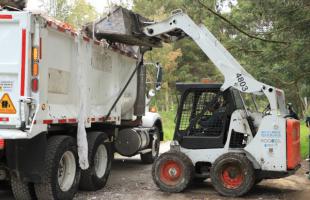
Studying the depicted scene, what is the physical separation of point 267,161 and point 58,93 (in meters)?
3.87

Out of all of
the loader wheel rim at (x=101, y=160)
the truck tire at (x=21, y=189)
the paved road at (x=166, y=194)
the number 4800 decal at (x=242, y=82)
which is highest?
the number 4800 decal at (x=242, y=82)

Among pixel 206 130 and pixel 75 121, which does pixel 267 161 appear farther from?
pixel 75 121

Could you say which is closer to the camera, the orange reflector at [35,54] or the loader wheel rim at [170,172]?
the orange reflector at [35,54]

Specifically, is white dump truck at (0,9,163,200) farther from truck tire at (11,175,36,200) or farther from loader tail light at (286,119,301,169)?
loader tail light at (286,119,301,169)

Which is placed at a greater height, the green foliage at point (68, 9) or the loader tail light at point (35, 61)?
the green foliage at point (68, 9)

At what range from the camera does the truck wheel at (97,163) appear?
8.77 metres

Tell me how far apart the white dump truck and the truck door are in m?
0.01

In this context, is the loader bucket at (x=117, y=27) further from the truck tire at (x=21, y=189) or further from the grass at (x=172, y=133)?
the grass at (x=172, y=133)

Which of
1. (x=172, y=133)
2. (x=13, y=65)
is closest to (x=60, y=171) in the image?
(x=13, y=65)

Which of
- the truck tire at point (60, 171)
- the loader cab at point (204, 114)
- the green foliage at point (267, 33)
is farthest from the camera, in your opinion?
the green foliage at point (267, 33)

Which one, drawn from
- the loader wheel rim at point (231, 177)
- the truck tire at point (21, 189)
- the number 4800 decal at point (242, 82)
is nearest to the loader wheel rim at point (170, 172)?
the loader wheel rim at point (231, 177)

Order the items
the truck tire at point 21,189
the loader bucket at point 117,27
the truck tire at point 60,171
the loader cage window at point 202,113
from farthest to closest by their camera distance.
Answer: the loader cage window at point 202,113 → the loader bucket at point 117,27 → the truck tire at point 21,189 → the truck tire at point 60,171

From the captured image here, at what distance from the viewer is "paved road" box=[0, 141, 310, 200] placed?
8.51 m

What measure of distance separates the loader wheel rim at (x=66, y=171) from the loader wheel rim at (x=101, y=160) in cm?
123
